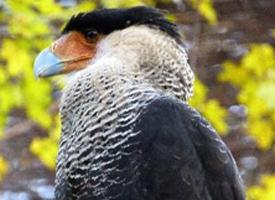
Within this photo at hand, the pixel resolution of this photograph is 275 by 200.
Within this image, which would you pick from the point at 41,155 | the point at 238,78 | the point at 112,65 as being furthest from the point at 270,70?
the point at 112,65

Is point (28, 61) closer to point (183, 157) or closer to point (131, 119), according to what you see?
point (131, 119)

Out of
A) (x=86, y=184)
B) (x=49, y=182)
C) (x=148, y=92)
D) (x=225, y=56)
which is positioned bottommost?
(x=86, y=184)

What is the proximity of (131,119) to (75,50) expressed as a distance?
311 millimetres

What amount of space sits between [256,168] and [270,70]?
48cm

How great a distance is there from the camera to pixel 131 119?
3072 millimetres

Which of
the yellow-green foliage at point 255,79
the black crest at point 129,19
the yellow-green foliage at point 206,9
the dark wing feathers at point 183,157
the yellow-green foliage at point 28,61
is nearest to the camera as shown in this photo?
the dark wing feathers at point 183,157

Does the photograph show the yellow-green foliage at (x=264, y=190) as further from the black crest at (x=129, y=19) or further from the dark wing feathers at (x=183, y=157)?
the dark wing feathers at (x=183, y=157)

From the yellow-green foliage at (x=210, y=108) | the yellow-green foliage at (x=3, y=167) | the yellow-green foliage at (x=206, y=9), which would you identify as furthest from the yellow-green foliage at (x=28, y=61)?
the yellow-green foliage at (x=210, y=108)

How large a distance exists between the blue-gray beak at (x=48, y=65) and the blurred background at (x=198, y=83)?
6.40ft

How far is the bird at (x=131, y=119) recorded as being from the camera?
118 inches

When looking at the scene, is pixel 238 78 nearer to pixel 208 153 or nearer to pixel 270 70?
pixel 270 70

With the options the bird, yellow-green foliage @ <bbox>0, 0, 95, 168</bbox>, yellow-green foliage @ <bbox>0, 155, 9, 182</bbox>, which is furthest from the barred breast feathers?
yellow-green foliage @ <bbox>0, 155, 9, 182</bbox>

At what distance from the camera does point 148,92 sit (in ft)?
10.2

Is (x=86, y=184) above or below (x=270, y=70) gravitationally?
below
